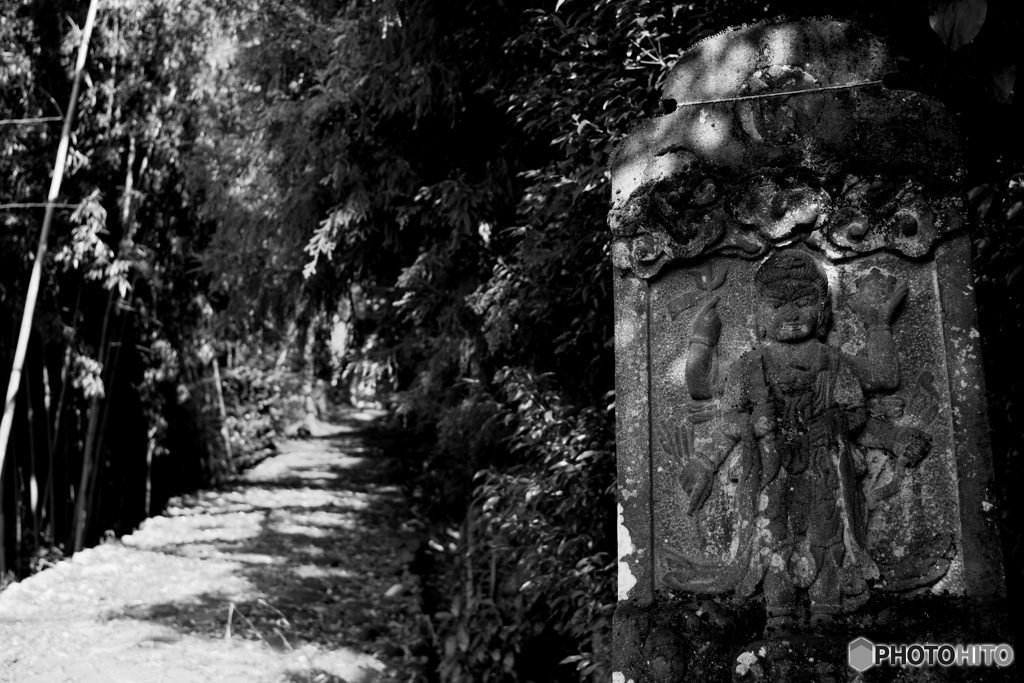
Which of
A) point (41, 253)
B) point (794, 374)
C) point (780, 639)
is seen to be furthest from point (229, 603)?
point (794, 374)

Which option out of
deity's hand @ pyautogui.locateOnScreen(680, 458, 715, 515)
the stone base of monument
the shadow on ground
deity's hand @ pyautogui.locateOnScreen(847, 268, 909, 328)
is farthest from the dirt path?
deity's hand @ pyautogui.locateOnScreen(847, 268, 909, 328)

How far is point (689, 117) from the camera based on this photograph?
7.23 ft

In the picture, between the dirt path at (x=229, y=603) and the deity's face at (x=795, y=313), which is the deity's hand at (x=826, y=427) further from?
the dirt path at (x=229, y=603)

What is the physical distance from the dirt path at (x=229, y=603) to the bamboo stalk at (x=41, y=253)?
103cm

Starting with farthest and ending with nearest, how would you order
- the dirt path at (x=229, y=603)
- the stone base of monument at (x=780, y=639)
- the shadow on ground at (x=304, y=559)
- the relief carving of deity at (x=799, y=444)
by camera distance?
the shadow on ground at (x=304, y=559)
the dirt path at (x=229, y=603)
the relief carving of deity at (x=799, y=444)
the stone base of monument at (x=780, y=639)

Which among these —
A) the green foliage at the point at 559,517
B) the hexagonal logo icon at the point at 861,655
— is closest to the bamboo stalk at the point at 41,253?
the green foliage at the point at 559,517

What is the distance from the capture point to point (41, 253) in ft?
18.9

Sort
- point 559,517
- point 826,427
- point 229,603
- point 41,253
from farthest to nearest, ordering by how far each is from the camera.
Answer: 1. point 41,253
2. point 229,603
3. point 559,517
4. point 826,427

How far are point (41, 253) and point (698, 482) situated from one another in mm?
5240

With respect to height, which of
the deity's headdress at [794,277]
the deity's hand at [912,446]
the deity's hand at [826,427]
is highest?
the deity's headdress at [794,277]

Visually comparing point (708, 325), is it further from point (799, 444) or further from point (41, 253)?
point (41, 253)

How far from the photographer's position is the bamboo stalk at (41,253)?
561 centimetres

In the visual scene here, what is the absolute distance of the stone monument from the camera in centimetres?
194

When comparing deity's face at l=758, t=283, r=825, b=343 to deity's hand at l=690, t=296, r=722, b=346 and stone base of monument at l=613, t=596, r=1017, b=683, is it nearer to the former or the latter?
deity's hand at l=690, t=296, r=722, b=346
